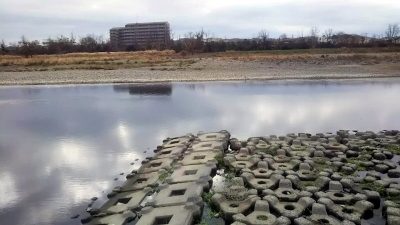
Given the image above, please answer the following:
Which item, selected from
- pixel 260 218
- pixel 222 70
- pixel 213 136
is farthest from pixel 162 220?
pixel 222 70

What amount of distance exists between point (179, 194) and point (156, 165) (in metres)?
2.75

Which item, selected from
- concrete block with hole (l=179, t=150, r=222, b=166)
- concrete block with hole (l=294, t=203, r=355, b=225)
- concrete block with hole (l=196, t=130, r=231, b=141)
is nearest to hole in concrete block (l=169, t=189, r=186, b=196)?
concrete block with hole (l=179, t=150, r=222, b=166)

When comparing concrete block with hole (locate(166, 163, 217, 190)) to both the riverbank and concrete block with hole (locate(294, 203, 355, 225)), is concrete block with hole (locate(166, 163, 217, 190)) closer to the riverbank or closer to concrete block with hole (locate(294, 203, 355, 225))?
concrete block with hole (locate(294, 203, 355, 225))

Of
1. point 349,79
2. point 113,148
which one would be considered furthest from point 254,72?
point 113,148

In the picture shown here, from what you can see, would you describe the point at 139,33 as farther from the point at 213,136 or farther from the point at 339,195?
the point at 339,195

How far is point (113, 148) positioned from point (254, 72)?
2870cm

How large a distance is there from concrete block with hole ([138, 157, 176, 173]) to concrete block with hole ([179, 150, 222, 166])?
403 mm

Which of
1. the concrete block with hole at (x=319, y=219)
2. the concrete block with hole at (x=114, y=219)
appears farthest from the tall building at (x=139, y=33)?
the concrete block with hole at (x=319, y=219)

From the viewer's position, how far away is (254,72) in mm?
41438

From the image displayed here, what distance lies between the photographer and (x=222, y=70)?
144 feet

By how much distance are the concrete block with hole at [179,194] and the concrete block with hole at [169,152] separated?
2.83 meters

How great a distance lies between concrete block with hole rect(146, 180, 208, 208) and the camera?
333 inches

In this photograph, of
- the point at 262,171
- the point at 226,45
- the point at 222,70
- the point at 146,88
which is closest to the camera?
the point at 262,171

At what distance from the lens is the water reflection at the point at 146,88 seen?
3073 cm
